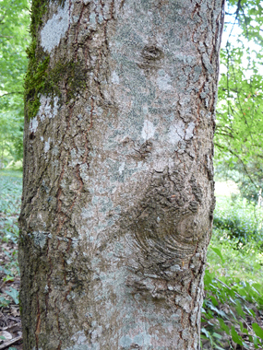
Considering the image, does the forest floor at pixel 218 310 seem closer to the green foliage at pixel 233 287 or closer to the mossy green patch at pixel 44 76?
the green foliage at pixel 233 287

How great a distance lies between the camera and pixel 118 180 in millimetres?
1038

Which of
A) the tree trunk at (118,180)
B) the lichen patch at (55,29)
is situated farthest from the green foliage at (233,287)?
the lichen patch at (55,29)

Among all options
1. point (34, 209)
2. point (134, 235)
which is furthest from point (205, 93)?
point (34, 209)

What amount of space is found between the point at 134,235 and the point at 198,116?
23.3 inches

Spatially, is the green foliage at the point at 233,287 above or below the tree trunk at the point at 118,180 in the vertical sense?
below

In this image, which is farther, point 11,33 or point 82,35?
point 11,33

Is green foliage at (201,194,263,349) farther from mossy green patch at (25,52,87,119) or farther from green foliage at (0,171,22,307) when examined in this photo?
mossy green patch at (25,52,87,119)

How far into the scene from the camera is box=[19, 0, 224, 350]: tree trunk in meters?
1.01

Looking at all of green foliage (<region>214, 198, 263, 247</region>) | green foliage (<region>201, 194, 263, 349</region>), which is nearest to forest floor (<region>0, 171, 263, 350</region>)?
green foliage (<region>201, 194, 263, 349</region>)

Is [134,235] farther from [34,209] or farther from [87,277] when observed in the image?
[34,209]

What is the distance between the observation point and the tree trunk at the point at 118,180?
3.31 feet

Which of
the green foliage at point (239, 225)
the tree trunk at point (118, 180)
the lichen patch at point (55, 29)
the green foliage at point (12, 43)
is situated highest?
the green foliage at point (12, 43)

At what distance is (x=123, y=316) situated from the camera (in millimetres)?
1059

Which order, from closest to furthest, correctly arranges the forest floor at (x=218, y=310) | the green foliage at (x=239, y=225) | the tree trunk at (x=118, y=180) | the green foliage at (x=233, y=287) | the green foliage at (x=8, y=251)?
the tree trunk at (x=118, y=180) < the forest floor at (x=218, y=310) < the green foliage at (x=233, y=287) < the green foliage at (x=8, y=251) < the green foliage at (x=239, y=225)
